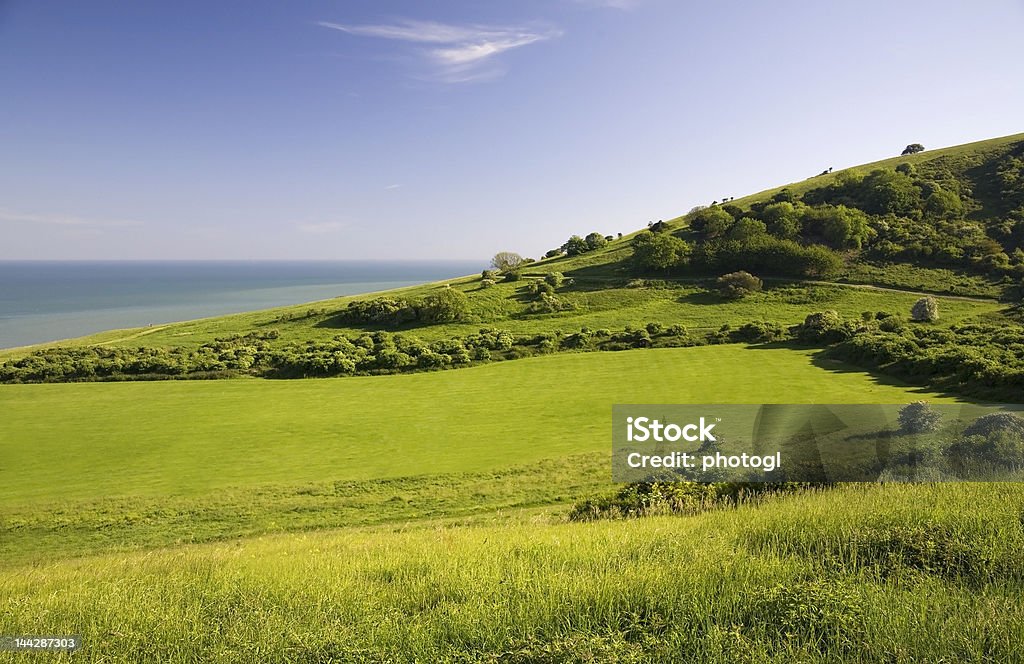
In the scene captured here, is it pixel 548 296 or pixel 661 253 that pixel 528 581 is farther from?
pixel 661 253

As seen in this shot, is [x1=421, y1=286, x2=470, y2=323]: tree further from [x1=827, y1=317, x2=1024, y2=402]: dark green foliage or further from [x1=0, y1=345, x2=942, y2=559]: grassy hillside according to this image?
[x1=827, y1=317, x2=1024, y2=402]: dark green foliage

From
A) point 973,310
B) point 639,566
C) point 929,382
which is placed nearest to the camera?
point 639,566

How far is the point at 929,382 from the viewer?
27516mm

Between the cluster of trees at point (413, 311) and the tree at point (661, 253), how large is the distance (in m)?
27.7

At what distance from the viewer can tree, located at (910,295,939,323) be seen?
43281mm

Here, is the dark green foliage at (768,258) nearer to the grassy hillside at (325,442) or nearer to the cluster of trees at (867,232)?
the cluster of trees at (867,232)

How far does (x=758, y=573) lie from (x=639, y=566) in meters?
1.14

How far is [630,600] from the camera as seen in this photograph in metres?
4.57

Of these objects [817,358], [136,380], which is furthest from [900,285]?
[136,380]

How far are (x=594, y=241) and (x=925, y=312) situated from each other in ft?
184

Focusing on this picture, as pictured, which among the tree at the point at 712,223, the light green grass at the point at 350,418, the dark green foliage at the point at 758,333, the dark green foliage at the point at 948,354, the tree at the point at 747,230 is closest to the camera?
the light green grass at the point at 350,418

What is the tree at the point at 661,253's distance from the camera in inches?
2633

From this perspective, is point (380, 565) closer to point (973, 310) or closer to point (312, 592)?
point (312, 592)

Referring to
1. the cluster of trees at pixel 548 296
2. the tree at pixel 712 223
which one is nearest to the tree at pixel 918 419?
the cluster of trees at pixel 548 296
